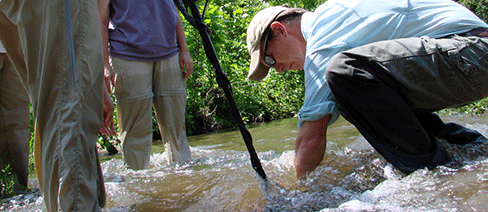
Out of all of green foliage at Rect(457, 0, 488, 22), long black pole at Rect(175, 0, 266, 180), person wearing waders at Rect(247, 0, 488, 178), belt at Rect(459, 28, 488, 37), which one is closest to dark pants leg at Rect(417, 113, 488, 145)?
person wearing waders at Rect(247, 0, 488, 178)

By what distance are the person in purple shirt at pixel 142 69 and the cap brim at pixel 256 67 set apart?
884 millimetres

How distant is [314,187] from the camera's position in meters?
2.06

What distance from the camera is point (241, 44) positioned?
8828 mm

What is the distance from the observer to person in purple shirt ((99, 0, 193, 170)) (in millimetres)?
2996

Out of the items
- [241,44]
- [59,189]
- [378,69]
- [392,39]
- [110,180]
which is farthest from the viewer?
[241,44]

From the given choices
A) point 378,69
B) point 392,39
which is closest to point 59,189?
point 378,69

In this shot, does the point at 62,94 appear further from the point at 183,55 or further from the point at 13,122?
the point at 183,55

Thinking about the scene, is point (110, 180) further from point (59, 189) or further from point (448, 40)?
point (448, 40)

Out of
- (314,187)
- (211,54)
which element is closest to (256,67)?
(211,54)

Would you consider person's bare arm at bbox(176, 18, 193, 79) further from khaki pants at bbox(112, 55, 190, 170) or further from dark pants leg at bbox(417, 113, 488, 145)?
dark pants leg at bbox(417, 113, 488, 145)

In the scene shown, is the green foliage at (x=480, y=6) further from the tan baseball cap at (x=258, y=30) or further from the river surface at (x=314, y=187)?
the tan baseball cap at (x=258, y=30)

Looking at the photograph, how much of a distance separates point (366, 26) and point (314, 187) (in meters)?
0.88

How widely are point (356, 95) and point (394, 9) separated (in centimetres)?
50

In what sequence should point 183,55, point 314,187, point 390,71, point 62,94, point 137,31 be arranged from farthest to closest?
point 183,55 < point 137,31 < point 314,187 < point 390,71 < point 62,94
